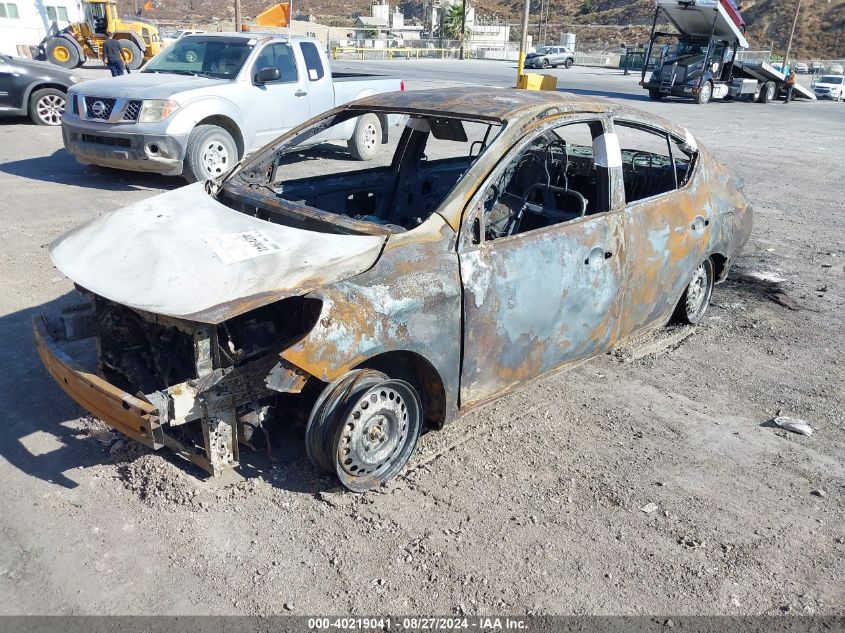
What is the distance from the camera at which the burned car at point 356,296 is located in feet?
10.0

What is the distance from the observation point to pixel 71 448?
370cm

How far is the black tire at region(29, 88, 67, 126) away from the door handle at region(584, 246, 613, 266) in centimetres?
1217

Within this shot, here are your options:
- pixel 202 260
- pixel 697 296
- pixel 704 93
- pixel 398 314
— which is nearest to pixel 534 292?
pixel 398 314

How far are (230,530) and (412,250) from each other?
1.52 m

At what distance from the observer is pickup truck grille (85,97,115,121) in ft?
28.6

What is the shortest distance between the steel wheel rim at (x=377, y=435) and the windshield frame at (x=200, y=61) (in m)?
7.24

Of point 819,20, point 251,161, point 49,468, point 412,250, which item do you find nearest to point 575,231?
point 412,250

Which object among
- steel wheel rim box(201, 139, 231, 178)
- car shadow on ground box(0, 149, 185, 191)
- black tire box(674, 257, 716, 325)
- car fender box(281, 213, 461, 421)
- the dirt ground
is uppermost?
car fender box(281, 213, 461, 421)

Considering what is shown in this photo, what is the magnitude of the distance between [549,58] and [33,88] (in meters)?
38.4

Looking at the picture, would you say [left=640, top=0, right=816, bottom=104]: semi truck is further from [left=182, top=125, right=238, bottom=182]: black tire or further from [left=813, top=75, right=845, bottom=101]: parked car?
[left=182, top=125, right=238, bottom=182]: black tire

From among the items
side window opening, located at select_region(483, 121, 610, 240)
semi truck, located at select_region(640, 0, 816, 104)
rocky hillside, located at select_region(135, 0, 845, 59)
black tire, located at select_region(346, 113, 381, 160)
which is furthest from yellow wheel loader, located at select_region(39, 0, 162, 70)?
rocky hillside, located at select_region(135, 0, 845, 59)

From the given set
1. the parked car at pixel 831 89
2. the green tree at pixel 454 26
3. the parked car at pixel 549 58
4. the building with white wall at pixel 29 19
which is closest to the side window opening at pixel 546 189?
the building with white wall at pixel 29 19

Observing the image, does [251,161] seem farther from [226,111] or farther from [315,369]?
[226,111]

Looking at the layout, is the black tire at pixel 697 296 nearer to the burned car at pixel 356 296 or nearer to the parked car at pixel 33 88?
the burned car at pixel 356 296
